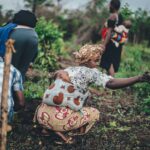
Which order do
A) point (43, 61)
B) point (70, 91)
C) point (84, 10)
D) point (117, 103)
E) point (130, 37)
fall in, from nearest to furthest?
1. point (70, 91)
2. point (117, 103)
3. point (43, 61)
4. point (130, 37)
5. point (84, 10)

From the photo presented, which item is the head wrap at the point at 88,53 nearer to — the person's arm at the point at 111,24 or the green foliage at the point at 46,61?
the person's arm at the point at 111,24

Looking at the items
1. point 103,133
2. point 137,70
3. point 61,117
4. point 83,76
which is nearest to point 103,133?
point 103,133

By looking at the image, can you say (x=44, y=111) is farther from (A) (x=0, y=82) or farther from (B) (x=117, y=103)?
(B) (x=117, y=103)

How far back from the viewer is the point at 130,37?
21750mm

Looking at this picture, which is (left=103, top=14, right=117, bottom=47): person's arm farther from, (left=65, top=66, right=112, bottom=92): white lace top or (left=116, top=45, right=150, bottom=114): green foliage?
(left=65, top=66, right=112, bottom=92): white lace top

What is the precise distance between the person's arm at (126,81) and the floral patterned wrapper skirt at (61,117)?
0.59 m

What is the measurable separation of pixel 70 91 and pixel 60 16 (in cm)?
1801

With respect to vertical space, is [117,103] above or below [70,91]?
below

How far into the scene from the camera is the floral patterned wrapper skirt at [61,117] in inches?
208

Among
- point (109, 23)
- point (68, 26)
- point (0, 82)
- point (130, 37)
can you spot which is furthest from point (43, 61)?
point (68, 26)

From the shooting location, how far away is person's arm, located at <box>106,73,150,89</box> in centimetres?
451

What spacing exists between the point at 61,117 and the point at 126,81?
36.5 inches

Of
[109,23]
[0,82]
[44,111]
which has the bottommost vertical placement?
[44,111]

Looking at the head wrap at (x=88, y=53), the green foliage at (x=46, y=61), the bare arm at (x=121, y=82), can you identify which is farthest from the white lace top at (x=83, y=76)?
the green foliage at (x=46, y=61)
